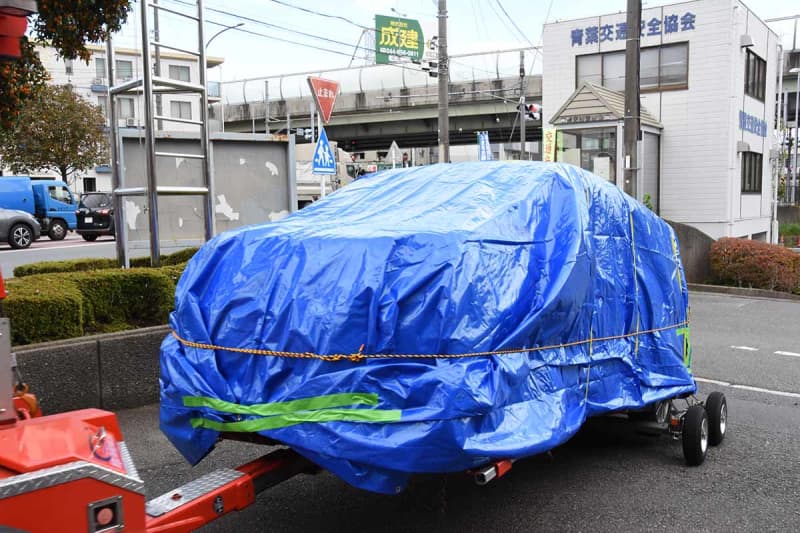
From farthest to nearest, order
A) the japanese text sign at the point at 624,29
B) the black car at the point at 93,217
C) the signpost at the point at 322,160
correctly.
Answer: the black car at the point at 93,217
the japanese text sign at the point at 624,29
the signpost at the point at 322,160

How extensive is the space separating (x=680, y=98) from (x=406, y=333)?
67.4 feet

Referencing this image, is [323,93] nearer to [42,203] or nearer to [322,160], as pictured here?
[322,160]

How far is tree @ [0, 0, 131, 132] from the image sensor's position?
5969 millimetres

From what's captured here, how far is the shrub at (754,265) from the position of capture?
53.1 feet

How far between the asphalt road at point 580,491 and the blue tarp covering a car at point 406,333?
2.03 ft

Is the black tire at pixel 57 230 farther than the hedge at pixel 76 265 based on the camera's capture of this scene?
Yes

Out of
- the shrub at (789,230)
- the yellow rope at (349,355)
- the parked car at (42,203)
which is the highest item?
the parked car at (42,203)

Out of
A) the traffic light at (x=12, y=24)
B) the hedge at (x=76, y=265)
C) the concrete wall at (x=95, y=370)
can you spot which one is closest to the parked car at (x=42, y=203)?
the hedge at (x=76, y=265)

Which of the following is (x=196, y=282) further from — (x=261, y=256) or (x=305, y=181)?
(x=305, y=181)

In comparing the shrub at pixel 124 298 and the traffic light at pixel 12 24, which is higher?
the traffic light at pixel 12 24

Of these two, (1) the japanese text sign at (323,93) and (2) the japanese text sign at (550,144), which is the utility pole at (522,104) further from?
(1) the japanese text sign at (323,93)

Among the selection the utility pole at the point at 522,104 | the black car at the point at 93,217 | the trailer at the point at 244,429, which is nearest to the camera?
the trailer at the point at 244,429

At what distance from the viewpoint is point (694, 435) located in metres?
4.82

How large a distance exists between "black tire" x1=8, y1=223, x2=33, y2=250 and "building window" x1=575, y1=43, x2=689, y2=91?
17.6 metres
